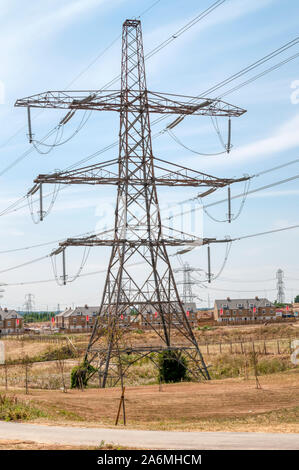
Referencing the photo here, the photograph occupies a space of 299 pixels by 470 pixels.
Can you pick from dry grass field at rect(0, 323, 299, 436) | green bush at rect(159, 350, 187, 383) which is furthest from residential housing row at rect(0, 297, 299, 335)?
green bush at rect(159, 350, 187, 383)

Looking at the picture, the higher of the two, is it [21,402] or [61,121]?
[61,121]

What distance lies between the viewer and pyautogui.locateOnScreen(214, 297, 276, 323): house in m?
132

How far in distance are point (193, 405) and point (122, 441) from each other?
12625 mm

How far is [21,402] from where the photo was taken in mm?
22344

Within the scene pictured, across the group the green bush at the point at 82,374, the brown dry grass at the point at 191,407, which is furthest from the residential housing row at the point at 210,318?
the brown dry grass at the point at 191,407

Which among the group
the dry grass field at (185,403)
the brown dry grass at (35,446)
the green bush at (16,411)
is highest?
the brown dry grass at (35,446)

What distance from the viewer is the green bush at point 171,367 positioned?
35.9 m

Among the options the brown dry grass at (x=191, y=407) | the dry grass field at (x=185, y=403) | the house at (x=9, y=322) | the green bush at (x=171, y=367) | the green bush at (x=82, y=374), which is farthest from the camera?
the house at (x=9, y=322)

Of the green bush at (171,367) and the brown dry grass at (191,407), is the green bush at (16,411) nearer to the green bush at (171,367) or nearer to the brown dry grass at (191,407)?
the brown dry grass at (191,407)

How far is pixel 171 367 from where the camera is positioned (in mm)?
36156

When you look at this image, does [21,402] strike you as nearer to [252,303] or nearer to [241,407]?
[241,407]

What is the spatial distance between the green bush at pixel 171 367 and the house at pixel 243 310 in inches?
3792

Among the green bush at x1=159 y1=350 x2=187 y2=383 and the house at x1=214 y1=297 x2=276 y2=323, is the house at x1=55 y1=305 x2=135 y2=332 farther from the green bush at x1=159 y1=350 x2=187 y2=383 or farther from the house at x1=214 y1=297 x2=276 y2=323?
the green bush at x1=159 y1=350 x2=187 y2=383
